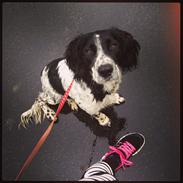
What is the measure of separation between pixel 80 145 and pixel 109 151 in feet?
0.50

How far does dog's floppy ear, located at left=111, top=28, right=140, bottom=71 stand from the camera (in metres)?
2.29

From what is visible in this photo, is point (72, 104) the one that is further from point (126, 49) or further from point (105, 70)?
point (126, 49)

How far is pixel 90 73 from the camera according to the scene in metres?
2.28

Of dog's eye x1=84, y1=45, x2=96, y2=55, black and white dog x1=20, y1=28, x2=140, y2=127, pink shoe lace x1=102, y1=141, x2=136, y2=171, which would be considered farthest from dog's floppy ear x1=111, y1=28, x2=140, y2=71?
pink shoe lace x1=102, y1=141, x2=136, y2=171

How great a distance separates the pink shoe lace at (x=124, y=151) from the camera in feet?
7.70

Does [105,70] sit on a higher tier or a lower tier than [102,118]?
higher

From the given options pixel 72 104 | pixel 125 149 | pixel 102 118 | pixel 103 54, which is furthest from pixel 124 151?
pixel 103 54

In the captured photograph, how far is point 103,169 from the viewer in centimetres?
233

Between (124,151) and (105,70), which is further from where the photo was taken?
(124,151)

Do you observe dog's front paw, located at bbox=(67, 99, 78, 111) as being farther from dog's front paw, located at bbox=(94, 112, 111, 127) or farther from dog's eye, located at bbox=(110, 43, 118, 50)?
dog's eye, located at bbox=(110, 43, 118, 50)

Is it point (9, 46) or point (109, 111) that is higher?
point (9, 46)

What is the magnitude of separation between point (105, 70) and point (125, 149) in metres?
0.44

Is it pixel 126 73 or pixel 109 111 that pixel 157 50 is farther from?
pixel 109 111

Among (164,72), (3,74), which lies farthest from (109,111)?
(3,74)
